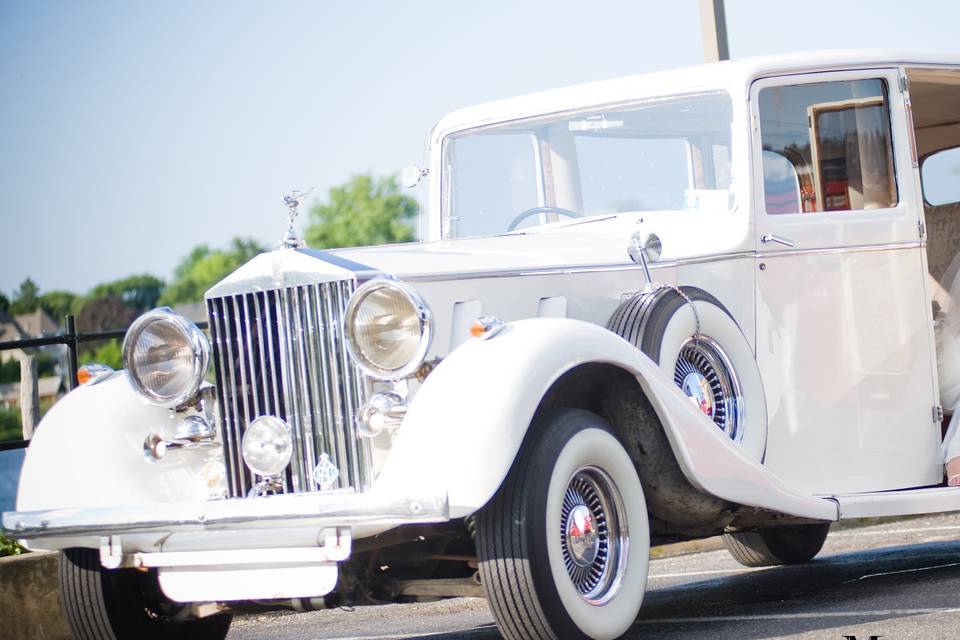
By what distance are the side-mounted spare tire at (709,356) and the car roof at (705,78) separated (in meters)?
1.05

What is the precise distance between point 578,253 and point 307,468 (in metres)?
1.39

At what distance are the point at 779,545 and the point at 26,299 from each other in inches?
3528

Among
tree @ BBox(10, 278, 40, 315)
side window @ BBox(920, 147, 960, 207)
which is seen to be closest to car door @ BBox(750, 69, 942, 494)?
side window @ BBox(920, 147, 960, 207)

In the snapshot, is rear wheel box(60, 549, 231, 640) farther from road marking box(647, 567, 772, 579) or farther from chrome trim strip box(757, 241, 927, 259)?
road marking box(647, 567, 772, 579)

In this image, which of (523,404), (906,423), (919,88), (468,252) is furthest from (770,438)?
(919,88)

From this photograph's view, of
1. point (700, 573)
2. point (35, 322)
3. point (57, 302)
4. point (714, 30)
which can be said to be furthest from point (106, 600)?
point (57, 302)

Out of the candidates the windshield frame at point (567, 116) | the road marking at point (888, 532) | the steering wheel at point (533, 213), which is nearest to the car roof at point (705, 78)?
the windshield frame at point (567, 116)

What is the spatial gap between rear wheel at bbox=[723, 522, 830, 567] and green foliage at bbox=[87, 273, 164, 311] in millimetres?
102015

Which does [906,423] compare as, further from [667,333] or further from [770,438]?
[667,333]

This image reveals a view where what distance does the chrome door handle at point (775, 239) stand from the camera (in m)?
5.22

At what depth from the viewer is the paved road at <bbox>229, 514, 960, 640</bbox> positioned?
4.36 metres

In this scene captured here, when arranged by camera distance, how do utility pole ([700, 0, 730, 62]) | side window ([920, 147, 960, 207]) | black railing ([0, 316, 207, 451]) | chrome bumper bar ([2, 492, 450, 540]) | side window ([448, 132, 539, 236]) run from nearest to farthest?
chrome bumper bar ([2, 492, 450, 540]) → side window ([448, 132, 539, 236]) → side window ([920, 147, 960, 207]) → black railing ([0, 316, 207, 451]) → utility pole ([700, 0, 730, 62])

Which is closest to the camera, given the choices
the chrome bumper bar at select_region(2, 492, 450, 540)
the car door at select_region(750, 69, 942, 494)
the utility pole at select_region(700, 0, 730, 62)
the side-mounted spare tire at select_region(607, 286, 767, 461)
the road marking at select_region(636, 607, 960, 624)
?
the chrome bumper bar at select_region(2, 492, 450, 540)

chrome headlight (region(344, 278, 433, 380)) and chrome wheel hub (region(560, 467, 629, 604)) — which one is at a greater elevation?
chrome headlight (region(344, 278, 433, 380))
